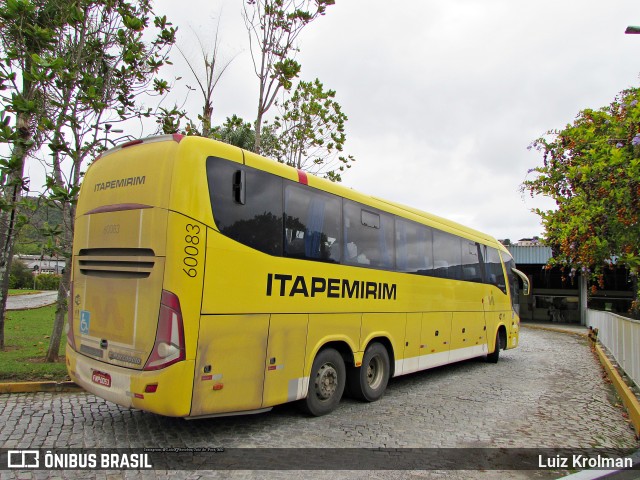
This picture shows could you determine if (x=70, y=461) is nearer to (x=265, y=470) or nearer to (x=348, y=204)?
(x=265, y=470)

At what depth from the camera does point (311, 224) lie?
20.2 ft

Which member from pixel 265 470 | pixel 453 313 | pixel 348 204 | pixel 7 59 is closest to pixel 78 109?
pixel 7 59

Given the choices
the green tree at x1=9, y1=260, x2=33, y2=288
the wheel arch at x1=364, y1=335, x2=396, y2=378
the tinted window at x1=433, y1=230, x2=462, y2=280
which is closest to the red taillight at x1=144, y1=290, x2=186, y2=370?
the wheel arch at x1=364, y1=335, x2=396, y2=378

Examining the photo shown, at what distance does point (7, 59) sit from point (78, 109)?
1260mm

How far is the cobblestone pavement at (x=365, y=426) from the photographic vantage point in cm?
478

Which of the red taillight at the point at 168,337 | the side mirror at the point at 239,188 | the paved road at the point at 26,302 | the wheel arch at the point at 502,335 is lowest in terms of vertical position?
the paved road at the point at 26,302

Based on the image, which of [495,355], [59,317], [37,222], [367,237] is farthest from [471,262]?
[37,222]

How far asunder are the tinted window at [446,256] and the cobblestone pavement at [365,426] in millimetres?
2384

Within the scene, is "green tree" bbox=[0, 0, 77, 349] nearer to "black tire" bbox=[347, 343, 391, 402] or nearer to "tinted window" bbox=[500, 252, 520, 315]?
"black tire" bbox=[347, 343, 391, 402]

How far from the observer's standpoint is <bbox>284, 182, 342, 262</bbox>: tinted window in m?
5.82

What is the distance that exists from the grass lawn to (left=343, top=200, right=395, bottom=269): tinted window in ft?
16.6

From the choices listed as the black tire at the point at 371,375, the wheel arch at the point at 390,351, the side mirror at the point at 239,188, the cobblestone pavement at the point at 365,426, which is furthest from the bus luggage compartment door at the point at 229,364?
the wheel arch at the point at 390,351

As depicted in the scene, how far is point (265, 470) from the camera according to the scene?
4340 millimetres

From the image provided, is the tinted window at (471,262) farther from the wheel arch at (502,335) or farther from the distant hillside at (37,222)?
the distant hillside at (37,222)
